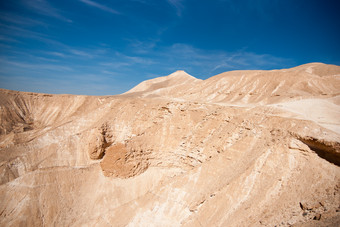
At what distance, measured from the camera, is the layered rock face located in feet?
26.7

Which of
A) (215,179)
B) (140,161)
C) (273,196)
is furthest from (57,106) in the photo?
(273,196)

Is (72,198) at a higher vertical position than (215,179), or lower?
lower

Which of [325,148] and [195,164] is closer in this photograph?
[325,148]

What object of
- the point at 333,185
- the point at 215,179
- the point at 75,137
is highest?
the point at 75,137

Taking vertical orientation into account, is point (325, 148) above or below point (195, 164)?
above

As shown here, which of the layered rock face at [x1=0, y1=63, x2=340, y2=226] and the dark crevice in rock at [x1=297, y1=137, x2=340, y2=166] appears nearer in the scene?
the dark crevice in rock at [x1=297, y1=137, x2=340, y2=166]

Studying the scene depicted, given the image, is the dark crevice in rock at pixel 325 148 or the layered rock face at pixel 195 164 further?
the layered rock face at pixel 195 164

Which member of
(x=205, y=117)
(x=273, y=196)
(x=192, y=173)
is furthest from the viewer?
(x=205, y=117)

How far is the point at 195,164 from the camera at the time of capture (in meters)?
13.6

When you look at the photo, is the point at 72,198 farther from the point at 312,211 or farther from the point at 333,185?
the point at 333,185

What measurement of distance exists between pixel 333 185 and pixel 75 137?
2189 cm

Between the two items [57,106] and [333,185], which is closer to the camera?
[333,185]

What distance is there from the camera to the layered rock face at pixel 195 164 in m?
8.14

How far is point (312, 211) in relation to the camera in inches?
259
